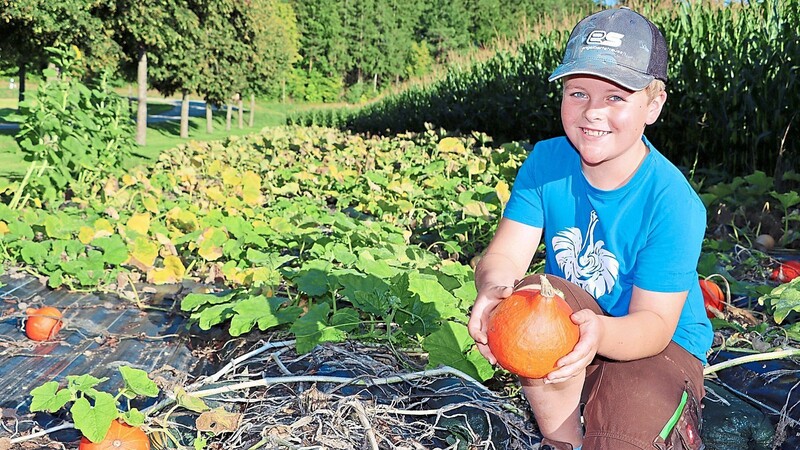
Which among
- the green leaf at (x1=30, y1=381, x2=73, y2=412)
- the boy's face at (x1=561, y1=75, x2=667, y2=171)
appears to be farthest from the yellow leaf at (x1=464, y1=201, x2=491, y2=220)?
the green leaf at (x1=30, y1=381, x2=73, y2=412)

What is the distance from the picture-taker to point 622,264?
1.82 meters

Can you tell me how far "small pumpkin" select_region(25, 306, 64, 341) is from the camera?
2850 millimetres

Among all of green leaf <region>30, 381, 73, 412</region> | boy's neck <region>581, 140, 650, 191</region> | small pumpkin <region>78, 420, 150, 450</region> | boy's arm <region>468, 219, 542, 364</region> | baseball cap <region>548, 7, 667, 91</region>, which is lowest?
small pumpkin <region>78, 420, 150, 450</region>

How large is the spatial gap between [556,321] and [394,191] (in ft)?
13.0

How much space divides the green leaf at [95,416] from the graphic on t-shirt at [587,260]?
49.2 inches

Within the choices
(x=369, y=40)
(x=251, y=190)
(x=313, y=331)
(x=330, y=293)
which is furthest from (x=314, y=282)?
(x=369, y=40)

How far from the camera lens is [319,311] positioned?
2.46m

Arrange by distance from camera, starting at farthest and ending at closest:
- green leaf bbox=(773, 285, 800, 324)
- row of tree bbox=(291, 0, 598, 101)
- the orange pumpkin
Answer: row of tree bbox=(291, 0, 598, 101)
the orange pumpkin
green leaf bbox=(773, 285, 800, 324)

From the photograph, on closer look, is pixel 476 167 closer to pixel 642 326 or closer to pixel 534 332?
pixel 642 326

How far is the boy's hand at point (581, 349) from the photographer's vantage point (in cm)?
142

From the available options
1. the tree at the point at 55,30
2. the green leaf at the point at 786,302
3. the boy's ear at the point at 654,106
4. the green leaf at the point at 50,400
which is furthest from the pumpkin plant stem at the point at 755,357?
the tree at the point at 55,30

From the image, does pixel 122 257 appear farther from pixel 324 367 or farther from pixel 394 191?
pixel 394 191

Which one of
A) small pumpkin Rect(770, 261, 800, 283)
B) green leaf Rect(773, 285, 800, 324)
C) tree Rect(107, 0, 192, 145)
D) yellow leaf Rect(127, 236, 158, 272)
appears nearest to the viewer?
green leaf Rect(773, 285, 800, 324)

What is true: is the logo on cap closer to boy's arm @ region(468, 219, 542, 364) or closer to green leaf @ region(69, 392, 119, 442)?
boy's arm @ region(468, 219, 542, 364)
